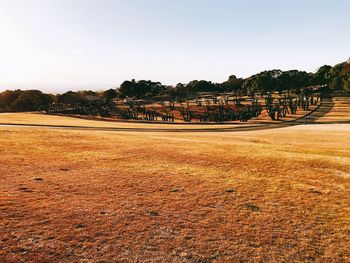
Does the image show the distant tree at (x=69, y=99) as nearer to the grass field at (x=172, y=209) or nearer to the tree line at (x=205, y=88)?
the tree line at (x=205, y=88)

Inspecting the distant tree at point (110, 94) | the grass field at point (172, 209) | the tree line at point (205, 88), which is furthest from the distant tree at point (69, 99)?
the grass field at point (172, 209)

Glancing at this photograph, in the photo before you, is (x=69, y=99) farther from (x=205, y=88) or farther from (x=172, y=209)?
(x=172, y=209)

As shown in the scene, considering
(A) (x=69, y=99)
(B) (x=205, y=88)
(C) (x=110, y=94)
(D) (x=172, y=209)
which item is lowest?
(D) (x=172, y=209)

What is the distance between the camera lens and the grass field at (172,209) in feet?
26.9

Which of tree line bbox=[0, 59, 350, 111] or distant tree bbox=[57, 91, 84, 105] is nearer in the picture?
tree line bbox=[0, 59, 350, 111]

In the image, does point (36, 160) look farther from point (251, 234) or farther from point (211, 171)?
point (251, 234)

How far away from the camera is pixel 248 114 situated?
8200cm

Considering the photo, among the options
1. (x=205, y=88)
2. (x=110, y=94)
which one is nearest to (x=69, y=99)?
(x=110, y=94)

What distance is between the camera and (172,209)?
1108cm

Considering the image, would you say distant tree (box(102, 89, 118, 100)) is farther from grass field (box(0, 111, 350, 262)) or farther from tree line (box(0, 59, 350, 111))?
grass field (box(0, 111, 350, 262))

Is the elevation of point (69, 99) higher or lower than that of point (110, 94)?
lower

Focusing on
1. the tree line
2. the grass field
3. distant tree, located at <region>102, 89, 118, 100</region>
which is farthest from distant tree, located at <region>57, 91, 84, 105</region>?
the grass field

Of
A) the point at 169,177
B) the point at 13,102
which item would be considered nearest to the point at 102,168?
the point at 169,177

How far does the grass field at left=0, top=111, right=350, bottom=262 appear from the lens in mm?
8188
